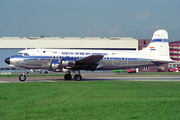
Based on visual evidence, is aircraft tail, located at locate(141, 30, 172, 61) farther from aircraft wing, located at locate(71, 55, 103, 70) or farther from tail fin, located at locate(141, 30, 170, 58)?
aircraft wing, located at locate(71, 55, 103, 70)

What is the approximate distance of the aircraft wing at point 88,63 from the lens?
2957 cm

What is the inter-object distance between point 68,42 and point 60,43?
259 cm

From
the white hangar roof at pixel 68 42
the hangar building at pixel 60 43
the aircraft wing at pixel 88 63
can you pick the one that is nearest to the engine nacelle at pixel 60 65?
the aircraft wing at pixel 88 63

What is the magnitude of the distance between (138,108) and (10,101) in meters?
7.38

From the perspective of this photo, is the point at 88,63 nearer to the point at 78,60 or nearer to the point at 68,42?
the point at 78,60

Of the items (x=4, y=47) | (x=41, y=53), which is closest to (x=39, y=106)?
(x=41, y=53)

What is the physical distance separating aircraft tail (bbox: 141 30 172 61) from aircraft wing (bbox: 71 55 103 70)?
851cm

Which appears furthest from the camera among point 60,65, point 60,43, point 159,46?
point 60,43

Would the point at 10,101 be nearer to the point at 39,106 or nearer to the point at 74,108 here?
the point at 39,106

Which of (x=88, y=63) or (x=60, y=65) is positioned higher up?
(x=88, y=63)

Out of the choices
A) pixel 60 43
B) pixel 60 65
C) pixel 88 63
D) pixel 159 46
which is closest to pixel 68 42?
pixel 60 43

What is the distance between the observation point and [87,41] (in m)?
78.2

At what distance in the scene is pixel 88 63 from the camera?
100ft

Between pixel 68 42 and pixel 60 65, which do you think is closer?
pixel 60 65
